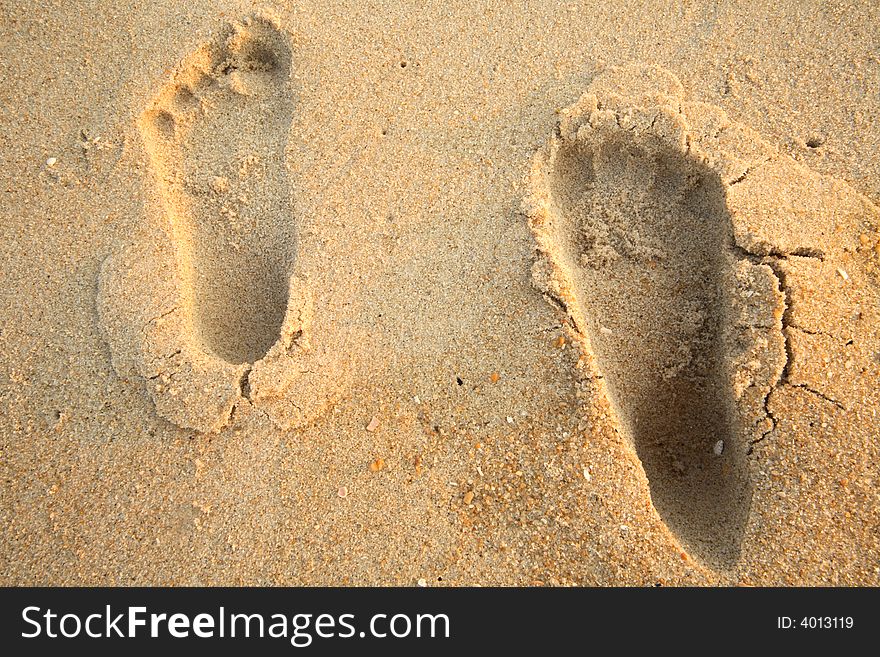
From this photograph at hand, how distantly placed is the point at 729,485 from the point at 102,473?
1.75 metres

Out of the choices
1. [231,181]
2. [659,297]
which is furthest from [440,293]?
[231,181]

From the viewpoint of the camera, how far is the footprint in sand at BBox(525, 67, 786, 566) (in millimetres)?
1578

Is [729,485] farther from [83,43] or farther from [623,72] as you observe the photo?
[83,43]

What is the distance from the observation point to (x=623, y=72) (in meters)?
1.86

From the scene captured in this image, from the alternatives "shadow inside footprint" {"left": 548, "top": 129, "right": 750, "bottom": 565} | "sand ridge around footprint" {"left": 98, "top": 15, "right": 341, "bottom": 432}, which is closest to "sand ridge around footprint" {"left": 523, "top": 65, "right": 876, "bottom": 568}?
"shadow inside footprint" {"left": 548, "top": 129, "right": 750, "bottom": 565}

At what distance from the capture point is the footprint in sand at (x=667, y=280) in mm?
1578

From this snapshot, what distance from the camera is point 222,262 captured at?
1.86 metres

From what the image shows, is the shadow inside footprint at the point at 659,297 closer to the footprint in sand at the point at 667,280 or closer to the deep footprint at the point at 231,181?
the footprint in sand at the point at 667,280

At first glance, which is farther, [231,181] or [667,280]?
[231,181]

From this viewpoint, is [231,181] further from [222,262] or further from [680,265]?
[680,265]

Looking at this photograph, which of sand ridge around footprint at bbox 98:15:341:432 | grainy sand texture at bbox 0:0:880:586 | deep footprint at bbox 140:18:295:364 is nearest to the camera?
grainy sand texture at bbox 0:0:880:586

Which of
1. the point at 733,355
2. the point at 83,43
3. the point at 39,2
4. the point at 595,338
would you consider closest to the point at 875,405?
the point at 733,355

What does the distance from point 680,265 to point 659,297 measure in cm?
12

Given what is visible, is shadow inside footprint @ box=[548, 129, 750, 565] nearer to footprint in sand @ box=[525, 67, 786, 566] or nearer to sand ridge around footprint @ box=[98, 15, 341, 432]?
footprint in sand @ box=[525, 67, 786, 566]
